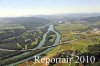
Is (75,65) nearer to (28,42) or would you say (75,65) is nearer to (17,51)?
(17,51)

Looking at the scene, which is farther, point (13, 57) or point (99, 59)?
point (13, 57)

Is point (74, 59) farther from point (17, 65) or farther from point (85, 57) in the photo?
point (17, 65)

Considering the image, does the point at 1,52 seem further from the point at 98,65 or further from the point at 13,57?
the point at 98,65

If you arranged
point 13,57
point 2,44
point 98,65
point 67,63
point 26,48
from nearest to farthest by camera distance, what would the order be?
1. point 98,65
2. point 67,63
3. point 13,57
4. point 26,48
5. point 2,44

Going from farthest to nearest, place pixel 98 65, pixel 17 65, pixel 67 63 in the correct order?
pixel 17 65, pixel 67 63, pixel 98 65

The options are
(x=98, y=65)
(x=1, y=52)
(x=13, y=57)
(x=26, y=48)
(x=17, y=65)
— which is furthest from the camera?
(x=26, y=48)

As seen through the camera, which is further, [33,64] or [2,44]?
[2,44]

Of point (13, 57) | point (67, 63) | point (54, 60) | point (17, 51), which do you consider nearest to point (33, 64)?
point (54, 60)

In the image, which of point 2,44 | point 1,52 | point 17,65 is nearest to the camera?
point 17,65

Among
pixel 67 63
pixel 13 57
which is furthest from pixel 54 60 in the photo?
pixel 13 57
